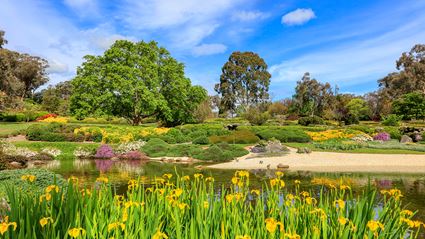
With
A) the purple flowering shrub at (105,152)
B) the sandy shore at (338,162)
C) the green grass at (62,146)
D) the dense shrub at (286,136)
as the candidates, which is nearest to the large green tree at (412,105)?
the dense shrub at (286,136)

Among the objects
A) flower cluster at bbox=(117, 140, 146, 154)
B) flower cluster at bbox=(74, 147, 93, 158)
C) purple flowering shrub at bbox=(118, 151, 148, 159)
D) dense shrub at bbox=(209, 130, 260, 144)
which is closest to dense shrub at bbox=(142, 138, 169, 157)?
purple flowering shrub at bbox=(118, 151, 148, 159)

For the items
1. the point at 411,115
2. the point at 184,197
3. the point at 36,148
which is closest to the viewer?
the point at 184,197

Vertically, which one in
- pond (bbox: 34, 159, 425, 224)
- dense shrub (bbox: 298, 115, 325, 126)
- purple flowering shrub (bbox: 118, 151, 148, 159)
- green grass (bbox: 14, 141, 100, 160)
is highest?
dense shrub (bbox: 298, 115, 325, 126)

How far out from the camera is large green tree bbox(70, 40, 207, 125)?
33250 mm

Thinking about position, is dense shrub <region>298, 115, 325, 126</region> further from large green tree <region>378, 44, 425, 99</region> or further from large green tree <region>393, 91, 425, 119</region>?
large green tree <region>378, 44, 425, 99</region>

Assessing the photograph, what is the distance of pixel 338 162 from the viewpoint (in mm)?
17188

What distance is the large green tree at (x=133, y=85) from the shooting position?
33250 millimetres

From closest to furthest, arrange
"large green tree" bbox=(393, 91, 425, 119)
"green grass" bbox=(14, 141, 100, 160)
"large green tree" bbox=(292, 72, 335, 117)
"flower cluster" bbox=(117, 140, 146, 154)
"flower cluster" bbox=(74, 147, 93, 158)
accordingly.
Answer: "flower cluster" bbox=(74, 147, 93, 158)
"green grass" bbox=(14, 141, 100, 160)
"flower cluster" bbox=(117, 140, 146, 154)
"large green tree" bbox=(393, 91, 425, 119)
"large green tree" bbox=(292, 72, 335, 117)

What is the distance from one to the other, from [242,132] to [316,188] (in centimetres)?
1584

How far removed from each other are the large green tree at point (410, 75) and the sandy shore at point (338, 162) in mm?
39668

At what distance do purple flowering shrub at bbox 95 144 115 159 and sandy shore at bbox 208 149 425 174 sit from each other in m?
7.72

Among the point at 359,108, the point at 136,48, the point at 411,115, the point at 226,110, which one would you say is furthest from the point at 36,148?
the point at 226,110

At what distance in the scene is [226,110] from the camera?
75438mm

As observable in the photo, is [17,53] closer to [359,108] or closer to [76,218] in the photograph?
[359,108]
